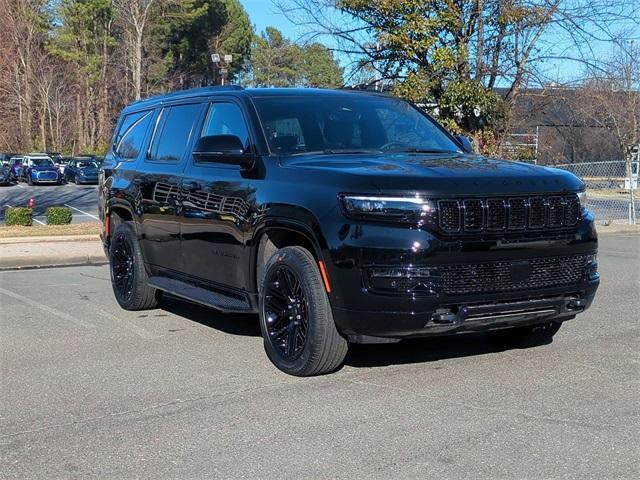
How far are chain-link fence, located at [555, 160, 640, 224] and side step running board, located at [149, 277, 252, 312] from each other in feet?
57.1

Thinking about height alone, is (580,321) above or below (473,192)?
below

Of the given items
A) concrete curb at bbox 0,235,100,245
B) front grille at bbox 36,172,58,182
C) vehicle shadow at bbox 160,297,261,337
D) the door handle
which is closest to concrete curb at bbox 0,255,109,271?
concrete curb at bbox 0,235,100,245

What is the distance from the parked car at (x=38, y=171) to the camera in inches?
1572

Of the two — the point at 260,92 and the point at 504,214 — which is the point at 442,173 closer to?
the point at 504,214

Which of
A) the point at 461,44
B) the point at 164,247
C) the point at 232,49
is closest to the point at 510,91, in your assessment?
the point at 461,44

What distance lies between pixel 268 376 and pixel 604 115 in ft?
136

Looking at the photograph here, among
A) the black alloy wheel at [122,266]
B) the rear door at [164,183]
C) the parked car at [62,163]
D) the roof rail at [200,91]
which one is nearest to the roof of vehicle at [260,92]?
the roof rail at [200,91]

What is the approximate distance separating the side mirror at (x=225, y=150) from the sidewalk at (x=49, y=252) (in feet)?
23.5

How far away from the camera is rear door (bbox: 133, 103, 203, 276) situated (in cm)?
674

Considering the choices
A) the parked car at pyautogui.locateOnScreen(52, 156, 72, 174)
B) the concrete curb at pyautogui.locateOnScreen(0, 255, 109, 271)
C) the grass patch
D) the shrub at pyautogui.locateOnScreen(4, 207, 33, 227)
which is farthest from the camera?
the parked car at pyautogui.locateOnScreen(52, 156, 72, 174)

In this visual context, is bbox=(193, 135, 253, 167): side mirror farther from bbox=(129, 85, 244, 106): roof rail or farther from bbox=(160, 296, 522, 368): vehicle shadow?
bbox=(160, 296, 522, 368): vehicle shadow

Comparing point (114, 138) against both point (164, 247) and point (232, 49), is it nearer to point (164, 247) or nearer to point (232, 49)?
point (164, 247)

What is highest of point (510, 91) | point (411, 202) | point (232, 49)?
point (232, 49)

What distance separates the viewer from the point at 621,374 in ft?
17.9
